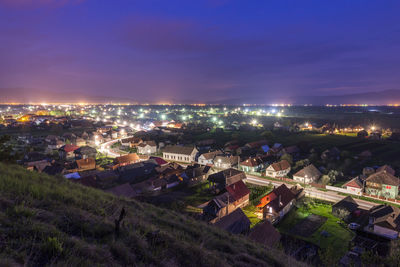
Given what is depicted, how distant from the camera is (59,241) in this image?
15.6ft

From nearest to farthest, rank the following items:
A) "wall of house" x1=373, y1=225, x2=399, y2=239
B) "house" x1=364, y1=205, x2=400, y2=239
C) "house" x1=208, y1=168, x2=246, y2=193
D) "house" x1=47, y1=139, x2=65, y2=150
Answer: "wall of house" x1=373, y1=225, x2=399, y2=239
"house" x1=364, y1=205, x2=400, y2=239
"house" x1=208, y1=168, x2=246, y2=193
"house" x1=47, y1=139, x2=65, y2=150

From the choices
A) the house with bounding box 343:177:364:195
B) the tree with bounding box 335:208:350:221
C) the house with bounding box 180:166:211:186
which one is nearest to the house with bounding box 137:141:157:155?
the house with bounding box 180:166:211:186

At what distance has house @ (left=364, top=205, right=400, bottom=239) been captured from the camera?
1980 centimetres

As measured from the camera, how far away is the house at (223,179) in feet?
105

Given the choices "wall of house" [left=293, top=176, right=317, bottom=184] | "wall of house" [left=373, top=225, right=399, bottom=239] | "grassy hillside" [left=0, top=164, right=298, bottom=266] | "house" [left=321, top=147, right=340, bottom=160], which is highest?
"grassy hillside" [left=0, top=164, right=298, bottom=266]

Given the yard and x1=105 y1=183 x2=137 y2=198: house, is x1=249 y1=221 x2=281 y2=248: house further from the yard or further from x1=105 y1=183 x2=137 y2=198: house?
x1=105 y1=183 x2=137 y2=198: house

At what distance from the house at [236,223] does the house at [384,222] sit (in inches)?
434

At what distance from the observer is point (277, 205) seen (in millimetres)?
24234

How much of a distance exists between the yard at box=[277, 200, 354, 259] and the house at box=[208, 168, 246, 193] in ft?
30.5

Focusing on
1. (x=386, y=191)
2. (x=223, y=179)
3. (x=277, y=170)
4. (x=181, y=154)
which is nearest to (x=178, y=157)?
(x=181, y=154)

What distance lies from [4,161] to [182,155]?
38382 millimetres

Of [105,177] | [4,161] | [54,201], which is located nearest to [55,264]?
[54,201]

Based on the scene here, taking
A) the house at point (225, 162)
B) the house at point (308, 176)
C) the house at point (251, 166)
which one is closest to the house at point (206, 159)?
the house at point (225, 162)

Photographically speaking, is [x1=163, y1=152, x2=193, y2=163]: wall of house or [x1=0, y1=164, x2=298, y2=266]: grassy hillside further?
[x1=163, y1=152, x2=193, y2=163]: wall of house
